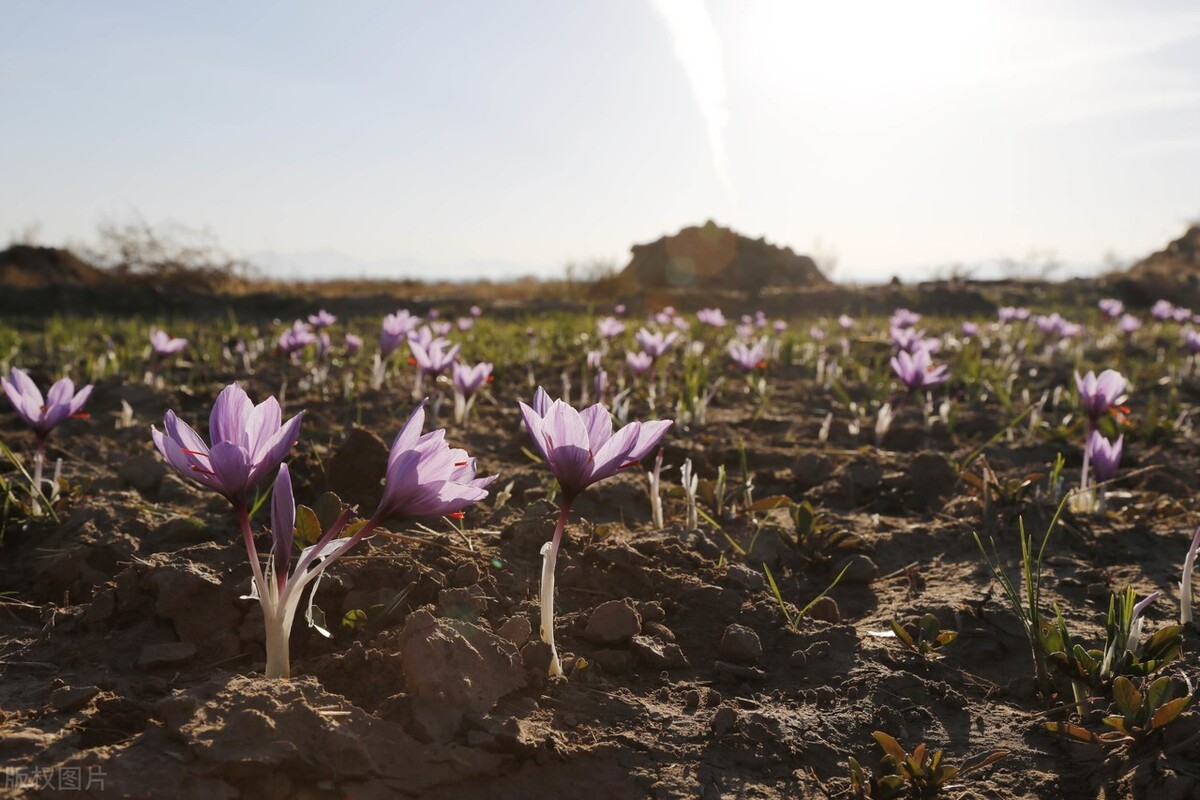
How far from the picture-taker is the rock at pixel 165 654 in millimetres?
1882

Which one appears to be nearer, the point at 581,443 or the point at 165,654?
the point at 581,443

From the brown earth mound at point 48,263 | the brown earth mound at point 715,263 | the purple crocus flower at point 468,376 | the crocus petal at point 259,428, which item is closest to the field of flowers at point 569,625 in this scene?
the crocus petal at point 259,428

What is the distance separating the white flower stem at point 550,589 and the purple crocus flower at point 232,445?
55cm

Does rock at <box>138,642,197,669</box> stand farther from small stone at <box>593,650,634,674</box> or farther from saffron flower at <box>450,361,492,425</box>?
saffron flower at <box>450,361,492,425</box>

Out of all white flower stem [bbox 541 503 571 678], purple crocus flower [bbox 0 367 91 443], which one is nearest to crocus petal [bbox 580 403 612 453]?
white flower stem [bbox 541 503 571 678]

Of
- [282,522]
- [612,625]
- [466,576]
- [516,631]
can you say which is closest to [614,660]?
[612,625]

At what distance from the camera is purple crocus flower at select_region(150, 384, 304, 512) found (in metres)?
1.55

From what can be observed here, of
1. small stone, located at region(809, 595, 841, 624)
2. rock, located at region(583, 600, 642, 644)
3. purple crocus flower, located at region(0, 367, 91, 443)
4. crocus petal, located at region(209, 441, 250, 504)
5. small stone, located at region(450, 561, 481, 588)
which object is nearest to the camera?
crocus petal, located at region(209, 441, 250, 504)

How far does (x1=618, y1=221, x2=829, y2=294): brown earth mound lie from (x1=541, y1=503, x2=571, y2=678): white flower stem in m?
21.7

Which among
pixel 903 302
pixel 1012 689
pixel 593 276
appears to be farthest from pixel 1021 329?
pixel 593 276

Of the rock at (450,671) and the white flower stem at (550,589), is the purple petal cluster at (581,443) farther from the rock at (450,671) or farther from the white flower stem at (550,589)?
the rock at (450,671)

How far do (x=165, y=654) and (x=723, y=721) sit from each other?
1210 mm

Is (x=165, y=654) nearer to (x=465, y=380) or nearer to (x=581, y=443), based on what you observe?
(x=581, y=443)

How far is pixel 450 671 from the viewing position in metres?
1.73
